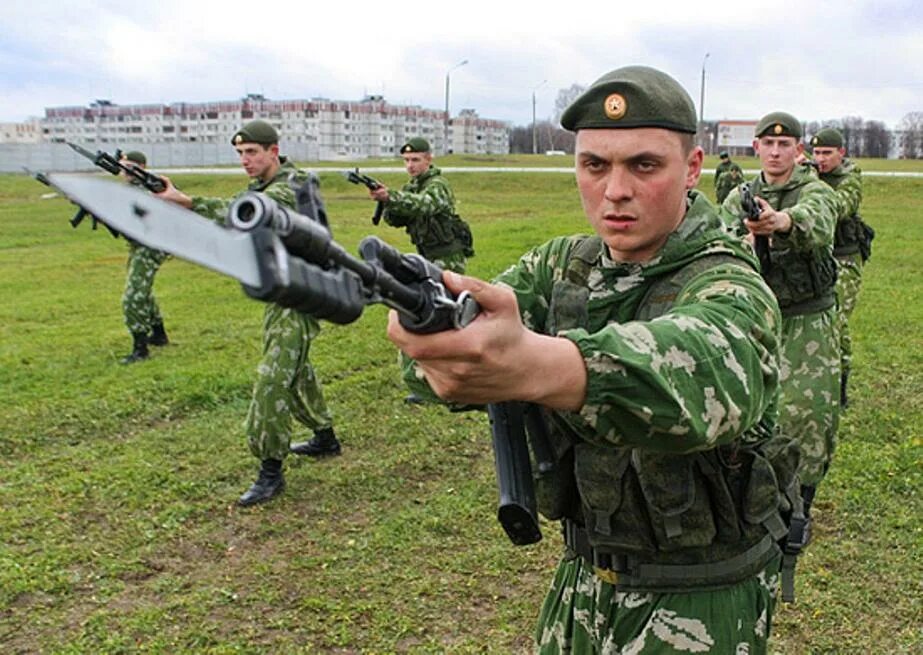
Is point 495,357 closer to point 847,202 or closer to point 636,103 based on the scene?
point 636,103

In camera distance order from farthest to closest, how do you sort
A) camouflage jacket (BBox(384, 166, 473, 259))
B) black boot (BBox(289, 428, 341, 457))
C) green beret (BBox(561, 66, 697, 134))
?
camouflage jacket (BBox(384, 166, 473, 259)) → black boot (BBox(289, 428, 341, 457)) → green beret (BBox(561, 66, 697, 134))

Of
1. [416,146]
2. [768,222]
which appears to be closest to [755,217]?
[768,222]

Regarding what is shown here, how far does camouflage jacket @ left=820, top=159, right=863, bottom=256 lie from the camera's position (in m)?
6.28

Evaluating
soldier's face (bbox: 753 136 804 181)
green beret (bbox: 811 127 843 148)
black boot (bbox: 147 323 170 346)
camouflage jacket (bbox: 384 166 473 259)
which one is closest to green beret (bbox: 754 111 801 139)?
soldier's face (bbox: 753 136 804 181)

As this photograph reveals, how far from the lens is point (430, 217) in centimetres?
873

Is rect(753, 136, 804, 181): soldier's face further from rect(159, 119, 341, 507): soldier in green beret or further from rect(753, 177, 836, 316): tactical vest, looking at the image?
rect(159, 119, 341, 507): soldier in green beret

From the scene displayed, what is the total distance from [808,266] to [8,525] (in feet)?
16.0

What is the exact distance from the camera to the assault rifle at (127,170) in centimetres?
674

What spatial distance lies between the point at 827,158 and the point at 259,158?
4191mm

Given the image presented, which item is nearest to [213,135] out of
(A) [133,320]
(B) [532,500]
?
(A) [133,320]

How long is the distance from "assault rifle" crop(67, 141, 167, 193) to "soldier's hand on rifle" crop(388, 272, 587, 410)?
5417 mm

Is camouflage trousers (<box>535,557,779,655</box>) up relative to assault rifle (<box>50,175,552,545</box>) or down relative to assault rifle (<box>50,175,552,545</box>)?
down

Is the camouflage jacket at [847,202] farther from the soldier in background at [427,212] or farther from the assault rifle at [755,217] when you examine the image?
the soldier in background at [427,212]

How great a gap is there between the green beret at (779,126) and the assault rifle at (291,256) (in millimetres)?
4728
